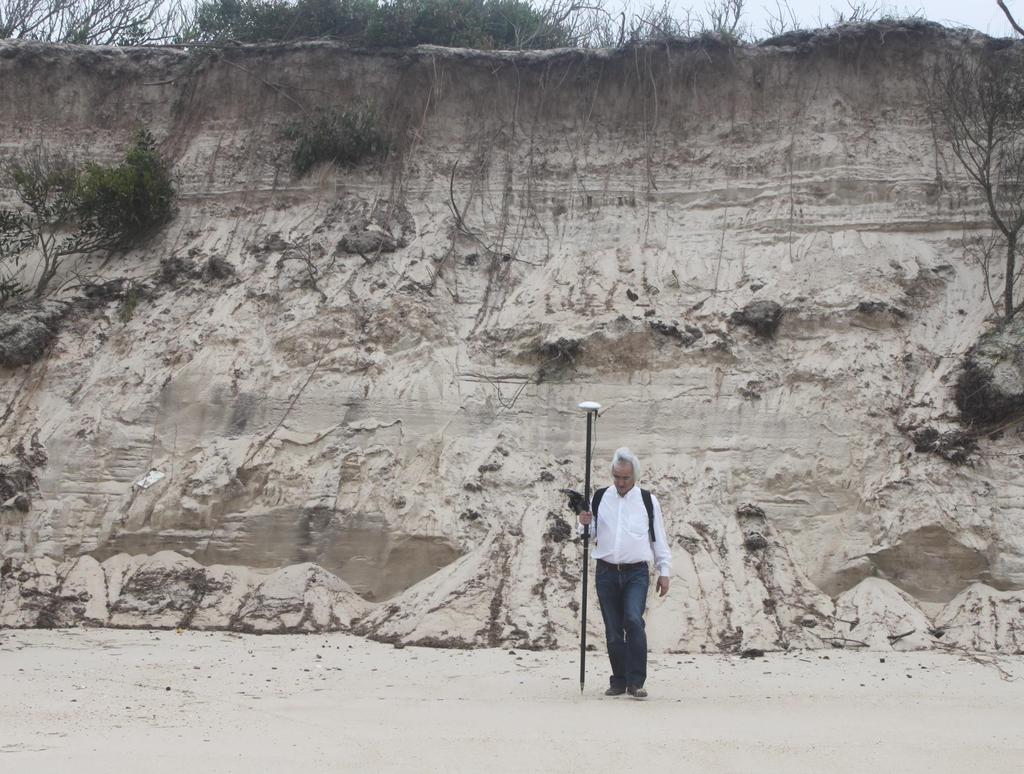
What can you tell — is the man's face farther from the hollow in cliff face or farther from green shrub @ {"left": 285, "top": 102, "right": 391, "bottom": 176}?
green shrub @ {"left": 285, "top": 102, "right": 391, "bottom": 176}

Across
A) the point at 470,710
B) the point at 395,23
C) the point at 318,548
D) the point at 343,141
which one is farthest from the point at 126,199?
the point at 470,710

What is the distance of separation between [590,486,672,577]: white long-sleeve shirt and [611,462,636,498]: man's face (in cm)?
3

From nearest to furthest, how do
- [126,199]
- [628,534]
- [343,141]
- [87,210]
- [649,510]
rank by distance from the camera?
1. [628,534]
2. [649,510]
3. [126,199]
4. [87,210]
5. [343,141]

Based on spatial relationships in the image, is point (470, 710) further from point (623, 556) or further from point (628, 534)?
point (628, 534)

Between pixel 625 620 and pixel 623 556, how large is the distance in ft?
1.19

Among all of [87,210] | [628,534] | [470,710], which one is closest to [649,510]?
[628,534]

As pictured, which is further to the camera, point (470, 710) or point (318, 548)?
point (318, 548)

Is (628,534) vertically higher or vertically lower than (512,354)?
lower

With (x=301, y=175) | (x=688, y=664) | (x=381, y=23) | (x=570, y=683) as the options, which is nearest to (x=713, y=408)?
(x=688, y=664)

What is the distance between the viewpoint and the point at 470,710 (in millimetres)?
5707

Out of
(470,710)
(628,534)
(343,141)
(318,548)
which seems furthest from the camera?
(343,141)

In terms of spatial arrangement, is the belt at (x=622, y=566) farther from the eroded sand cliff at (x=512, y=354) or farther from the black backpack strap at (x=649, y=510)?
the eroded sand cliff at (x=512, y=354)

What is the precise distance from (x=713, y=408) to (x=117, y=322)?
6185 mm

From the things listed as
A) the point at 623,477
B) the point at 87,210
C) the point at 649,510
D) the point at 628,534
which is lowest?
the point at 628,534
